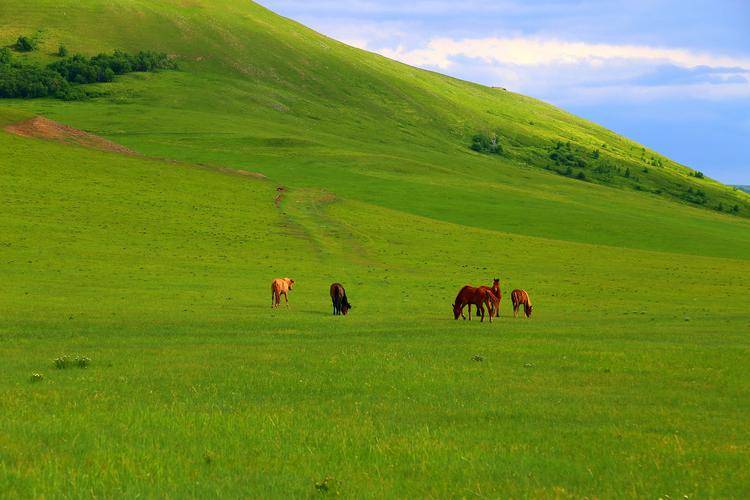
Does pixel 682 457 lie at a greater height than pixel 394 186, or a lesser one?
lesser

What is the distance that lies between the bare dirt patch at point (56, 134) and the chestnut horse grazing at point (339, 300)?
232 feet

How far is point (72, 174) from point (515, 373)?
246 ft

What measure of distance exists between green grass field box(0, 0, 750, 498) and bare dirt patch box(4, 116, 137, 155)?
5951 millimetres

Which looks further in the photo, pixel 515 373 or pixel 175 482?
pixel 515 373

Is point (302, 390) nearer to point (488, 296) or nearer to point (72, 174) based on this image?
point (488, 296)

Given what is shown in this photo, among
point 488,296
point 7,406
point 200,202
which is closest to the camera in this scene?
point 7,406

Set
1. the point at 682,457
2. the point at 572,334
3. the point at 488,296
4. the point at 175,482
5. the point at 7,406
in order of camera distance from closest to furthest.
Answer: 1. the point at 175,482
2. the point at 682,457
3. the point at 7,406
4. the point at 572,334
5. the point at 488,296

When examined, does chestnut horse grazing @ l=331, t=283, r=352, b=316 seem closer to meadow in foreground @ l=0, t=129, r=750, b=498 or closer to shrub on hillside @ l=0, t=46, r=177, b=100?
meadow in foreground @ l=0, t=129, r=750, b=498

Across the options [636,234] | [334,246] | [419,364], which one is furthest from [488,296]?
[636,234]

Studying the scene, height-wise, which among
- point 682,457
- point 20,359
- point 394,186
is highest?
point 394,186

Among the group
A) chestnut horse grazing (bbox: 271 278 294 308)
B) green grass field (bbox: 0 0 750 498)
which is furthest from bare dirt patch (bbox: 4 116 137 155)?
chestnut horse grazing (bbox: 271 278 294 308)

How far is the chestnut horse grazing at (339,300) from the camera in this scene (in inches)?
1582

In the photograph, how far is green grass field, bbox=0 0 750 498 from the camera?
1206 centimetres

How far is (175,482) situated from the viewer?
1109cm
